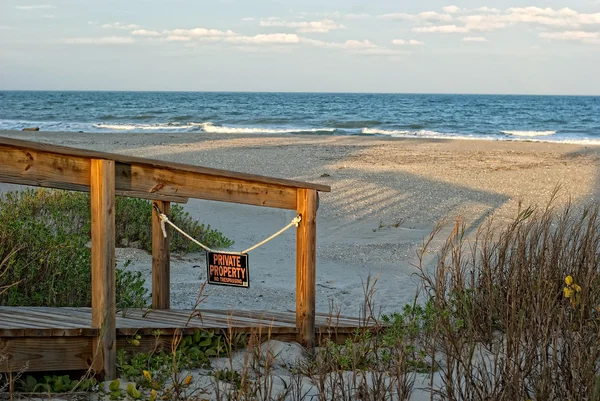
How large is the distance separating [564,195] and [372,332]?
899cm

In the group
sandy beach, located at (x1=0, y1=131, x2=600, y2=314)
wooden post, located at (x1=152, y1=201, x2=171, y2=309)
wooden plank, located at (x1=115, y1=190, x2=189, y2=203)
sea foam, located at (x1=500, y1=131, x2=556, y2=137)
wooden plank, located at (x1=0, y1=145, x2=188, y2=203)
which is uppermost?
wooden plank, located at (x1=0, y1=145, x2=188, y2=203)

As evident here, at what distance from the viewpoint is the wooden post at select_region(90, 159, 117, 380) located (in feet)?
12.2

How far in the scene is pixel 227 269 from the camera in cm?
432

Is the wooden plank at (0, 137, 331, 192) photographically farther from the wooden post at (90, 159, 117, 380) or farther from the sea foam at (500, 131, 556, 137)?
the sea foam at (500, 131, 556, 137)

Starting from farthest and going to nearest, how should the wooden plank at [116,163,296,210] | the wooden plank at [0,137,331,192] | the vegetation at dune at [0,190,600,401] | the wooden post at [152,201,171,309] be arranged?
the wooden post at [152,201,171,309] → the wooden plank at [116,163,296,210] → the wooden plank at [0,137,331,192] → the vegetation at dune at [0,190,600,401]

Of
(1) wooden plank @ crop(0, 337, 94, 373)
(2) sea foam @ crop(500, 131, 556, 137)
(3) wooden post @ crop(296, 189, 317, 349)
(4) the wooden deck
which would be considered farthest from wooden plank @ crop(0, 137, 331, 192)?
(2) sea foam @ crop(500, 131, 556, 137)

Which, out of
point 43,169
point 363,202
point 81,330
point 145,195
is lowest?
point 363,202

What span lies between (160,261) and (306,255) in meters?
1.07

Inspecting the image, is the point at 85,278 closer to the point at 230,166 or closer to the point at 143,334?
the point at 143,334

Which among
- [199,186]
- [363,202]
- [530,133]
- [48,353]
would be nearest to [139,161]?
[199,186]

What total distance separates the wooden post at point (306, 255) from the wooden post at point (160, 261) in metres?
0.97

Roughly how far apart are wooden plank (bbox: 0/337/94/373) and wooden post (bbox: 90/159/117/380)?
13 cm

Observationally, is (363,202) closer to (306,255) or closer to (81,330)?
(306,255)

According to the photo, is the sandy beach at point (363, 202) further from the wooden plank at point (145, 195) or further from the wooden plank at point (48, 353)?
the wooden plank at point (48, 353)
